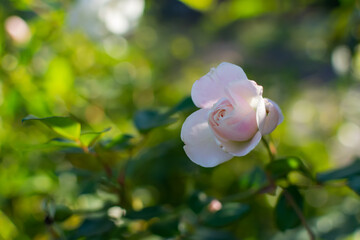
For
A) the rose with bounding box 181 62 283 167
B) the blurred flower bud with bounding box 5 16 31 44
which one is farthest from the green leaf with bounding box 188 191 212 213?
the blurred flower bud with bounding box 5 16 31 44

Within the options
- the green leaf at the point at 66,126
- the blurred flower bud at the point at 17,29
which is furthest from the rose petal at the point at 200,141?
the blurred flower bud at the point at 17,29

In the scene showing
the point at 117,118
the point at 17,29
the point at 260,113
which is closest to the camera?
the point at 260,113

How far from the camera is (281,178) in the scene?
0.45 m

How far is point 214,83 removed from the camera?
0.36 m

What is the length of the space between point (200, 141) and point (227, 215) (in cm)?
14

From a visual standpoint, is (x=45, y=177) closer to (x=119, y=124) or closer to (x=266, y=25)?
(x=119, y=124)

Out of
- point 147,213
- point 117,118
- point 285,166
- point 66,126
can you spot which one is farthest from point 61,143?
point 117,118

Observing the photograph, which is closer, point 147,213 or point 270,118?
point 270,118

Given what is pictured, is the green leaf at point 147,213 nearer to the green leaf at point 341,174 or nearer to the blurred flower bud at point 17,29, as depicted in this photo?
the green leaf at point 341,174

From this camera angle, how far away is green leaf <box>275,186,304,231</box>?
1.44 feet

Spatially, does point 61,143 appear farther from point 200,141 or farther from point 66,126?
point 200,141

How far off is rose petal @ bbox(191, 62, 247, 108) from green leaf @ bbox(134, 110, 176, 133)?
9cm

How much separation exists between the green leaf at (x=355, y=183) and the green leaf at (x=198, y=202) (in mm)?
160

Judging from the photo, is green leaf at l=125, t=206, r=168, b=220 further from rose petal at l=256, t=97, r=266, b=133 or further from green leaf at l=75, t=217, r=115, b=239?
rose petal at l=256, t=97, r=266, b=133
